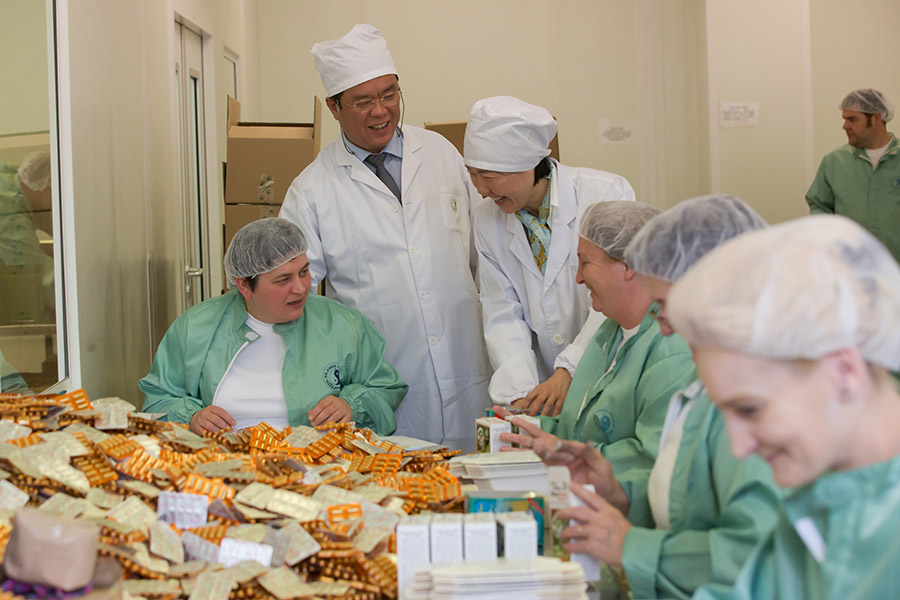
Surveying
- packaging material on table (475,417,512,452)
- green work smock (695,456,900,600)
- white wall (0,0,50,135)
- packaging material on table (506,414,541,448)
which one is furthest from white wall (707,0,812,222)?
green work smock (695,456,900,600)

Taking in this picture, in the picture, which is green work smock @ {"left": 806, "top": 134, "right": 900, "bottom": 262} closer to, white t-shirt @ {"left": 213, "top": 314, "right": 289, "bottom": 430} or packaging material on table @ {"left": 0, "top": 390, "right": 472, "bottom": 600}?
white t-shirt @ {"left": 213, "top": 314, "right": 289, "bottom": 430}

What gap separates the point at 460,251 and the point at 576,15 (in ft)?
10.9

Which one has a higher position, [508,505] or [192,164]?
[192,164]

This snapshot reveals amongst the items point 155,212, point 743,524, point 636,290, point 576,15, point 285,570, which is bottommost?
point 285,570

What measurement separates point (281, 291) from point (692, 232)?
66.1 inches

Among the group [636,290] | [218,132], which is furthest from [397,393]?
[218,132]

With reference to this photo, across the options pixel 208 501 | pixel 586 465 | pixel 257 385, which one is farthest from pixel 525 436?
pixel 257 385

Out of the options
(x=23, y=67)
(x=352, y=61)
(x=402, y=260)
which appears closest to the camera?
(x=23, y=67)

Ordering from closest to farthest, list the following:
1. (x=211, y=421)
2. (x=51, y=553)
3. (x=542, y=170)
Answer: (x=51, y=553), (x=211, y=421), (x=542, y=170)

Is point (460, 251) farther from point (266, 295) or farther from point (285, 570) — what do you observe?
point (285, 570)

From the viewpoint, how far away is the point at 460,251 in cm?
355

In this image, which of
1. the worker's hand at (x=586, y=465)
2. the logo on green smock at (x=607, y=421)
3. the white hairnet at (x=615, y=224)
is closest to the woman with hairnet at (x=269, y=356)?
the logo on green smock at (x=607, y=421)

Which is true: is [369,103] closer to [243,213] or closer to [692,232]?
[243,213]

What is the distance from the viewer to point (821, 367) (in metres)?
0.99
